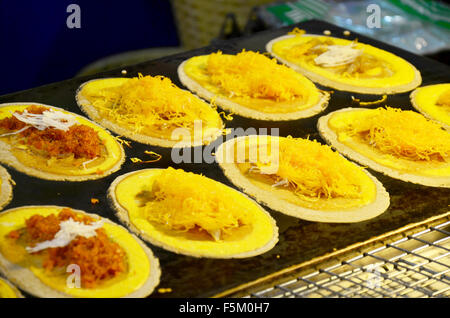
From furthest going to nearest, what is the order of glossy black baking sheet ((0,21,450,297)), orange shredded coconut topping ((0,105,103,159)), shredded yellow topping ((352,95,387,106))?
shredded yellow topping ((352,95,387,106)) < orange shredded coconut topping ((0,105,103,159)) < glossy black baking sheet ((0,21,450,297))

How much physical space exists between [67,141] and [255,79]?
142 cm

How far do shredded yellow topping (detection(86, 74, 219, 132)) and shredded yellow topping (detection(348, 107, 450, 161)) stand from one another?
1070mm

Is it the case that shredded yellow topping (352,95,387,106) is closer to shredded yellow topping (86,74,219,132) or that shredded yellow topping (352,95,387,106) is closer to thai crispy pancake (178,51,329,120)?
thai crispy pancake (178,51,329,120)

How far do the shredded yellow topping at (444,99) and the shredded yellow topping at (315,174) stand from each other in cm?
136

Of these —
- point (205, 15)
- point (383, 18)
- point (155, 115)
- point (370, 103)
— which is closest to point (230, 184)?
point (155, 115)

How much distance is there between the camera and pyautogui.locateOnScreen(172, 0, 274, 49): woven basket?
6297 mm

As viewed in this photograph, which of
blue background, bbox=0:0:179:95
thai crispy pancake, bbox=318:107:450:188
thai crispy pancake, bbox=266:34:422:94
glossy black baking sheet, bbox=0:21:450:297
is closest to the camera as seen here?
glossy black baking sheet, bbox=0:21:450:297

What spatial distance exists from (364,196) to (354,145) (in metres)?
0.57

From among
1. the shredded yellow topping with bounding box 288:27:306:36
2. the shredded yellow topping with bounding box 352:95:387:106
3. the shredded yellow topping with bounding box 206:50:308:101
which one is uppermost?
the shredded yellow topping with bounding box 288:27:306:36

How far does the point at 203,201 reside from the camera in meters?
2.78

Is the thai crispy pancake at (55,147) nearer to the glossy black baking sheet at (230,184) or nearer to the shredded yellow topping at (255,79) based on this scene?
the glossy black baking sheet at (230,184)

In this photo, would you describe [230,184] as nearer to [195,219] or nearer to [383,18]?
[195,219]

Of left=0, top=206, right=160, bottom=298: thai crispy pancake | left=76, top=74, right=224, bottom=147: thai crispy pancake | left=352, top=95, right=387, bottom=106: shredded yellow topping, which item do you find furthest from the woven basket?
left=0, top=206, right=160, bottom=298: thai crispy pancake

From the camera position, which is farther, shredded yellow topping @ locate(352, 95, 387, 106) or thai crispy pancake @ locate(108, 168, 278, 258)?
shredded yellow topping @ locate(352, 95, 387, 106)
